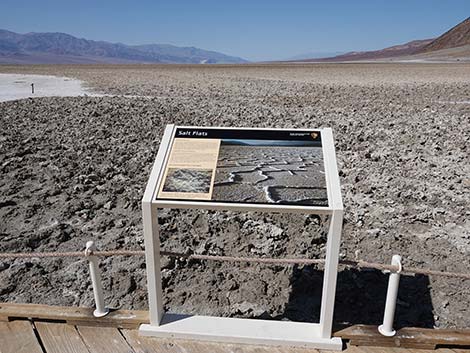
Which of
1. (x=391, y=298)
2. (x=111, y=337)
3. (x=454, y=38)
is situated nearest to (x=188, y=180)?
(x=111, y=337)

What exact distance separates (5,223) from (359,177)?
510 cm

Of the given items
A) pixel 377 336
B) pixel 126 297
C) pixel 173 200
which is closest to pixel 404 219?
pixel 377 336

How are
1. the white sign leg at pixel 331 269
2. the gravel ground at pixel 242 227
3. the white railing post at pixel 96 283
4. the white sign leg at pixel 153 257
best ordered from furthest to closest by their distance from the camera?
the gravel ground at pixel 242 227 < the white railing post at pixel 96 283 < the white sign leg at pixel 153 257 < the white sign leg at pixel 331 269

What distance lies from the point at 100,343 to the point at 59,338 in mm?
288

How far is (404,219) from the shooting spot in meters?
5.60

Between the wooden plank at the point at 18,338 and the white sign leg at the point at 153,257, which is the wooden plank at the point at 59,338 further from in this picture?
the white sign leg at the point at 153,257

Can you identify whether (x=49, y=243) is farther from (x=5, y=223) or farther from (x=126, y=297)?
(x=126, y=297)

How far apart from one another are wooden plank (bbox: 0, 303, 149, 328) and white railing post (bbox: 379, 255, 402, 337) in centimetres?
158

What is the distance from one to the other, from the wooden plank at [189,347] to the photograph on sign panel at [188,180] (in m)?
1.01

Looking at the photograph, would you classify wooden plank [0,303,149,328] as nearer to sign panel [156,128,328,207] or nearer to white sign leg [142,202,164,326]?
white sign leg [142,202,164,326]

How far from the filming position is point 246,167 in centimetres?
284

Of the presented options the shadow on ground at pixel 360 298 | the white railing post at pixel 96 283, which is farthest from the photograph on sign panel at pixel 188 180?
the shadow on ground at pixel 360 298

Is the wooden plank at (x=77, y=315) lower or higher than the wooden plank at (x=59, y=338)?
higher

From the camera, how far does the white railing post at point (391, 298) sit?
9.05 feet
